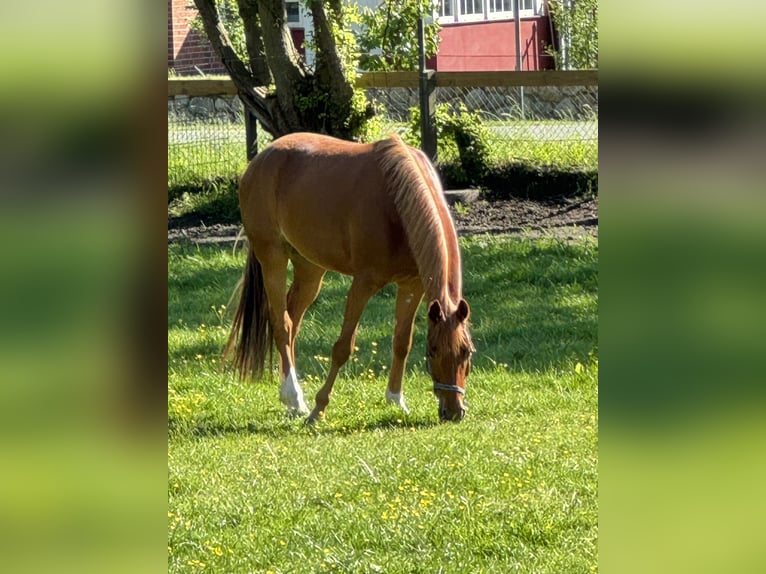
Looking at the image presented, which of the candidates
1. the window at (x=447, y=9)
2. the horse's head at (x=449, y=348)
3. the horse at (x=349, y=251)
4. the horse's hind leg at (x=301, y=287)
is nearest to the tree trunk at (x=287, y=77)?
the horse at (x=349, y=251)

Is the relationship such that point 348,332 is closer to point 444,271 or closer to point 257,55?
point 444,271

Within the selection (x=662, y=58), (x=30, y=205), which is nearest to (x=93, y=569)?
(x=30, y=205)

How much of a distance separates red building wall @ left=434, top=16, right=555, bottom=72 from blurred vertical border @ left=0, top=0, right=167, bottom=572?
70.0ft

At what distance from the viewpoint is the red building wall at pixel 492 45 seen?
74.3 ft

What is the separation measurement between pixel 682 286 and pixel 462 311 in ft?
15.4

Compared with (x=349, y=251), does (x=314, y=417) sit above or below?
below

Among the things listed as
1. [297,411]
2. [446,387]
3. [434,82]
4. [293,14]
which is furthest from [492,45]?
[446,387]

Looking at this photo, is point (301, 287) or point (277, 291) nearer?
point (277, 291)

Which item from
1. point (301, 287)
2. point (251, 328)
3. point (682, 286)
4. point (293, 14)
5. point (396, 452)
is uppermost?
point (293, 14)

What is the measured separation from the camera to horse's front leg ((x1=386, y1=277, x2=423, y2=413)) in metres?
6.77

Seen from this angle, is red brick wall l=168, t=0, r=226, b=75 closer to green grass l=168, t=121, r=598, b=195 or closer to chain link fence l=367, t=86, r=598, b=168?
chain link fence l=367, t=86, r=598, b=168

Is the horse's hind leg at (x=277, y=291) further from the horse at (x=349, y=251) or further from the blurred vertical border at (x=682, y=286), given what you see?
the blurred vertical border at (x=682, y=286)

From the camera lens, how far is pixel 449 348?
5.97m

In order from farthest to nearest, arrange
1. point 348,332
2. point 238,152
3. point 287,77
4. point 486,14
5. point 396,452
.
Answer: point 486,14, point 238,152, point 287,77, point 348,332, point 396,452
